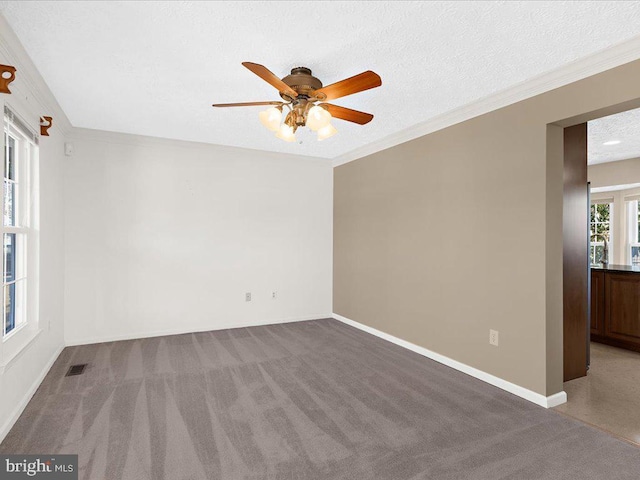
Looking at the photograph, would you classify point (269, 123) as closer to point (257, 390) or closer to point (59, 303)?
point (257, 390)

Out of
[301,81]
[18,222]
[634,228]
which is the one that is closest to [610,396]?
[301,81]

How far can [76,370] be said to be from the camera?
3.29 m

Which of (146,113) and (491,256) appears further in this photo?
(146,113)

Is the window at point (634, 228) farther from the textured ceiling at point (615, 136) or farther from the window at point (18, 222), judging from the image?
the window at point (18, 222)

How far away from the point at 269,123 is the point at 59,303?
3111 millimetres

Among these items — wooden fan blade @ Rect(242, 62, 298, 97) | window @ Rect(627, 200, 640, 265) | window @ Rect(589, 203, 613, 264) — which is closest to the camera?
wooden fan blade @ Rect(242, 62, 298, 97)

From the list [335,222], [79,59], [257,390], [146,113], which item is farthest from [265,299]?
[79,59]

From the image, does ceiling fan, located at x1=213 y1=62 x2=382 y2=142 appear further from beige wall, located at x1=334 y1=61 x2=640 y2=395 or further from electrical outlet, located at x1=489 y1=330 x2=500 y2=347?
electrical outlet, located at x1=489 y1=330 x2=500 y2=347

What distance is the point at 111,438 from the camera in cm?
220

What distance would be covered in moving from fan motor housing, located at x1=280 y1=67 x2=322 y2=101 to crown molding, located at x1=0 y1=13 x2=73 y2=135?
65.7 inches

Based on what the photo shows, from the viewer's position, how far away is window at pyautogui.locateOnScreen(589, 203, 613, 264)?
5.93 m

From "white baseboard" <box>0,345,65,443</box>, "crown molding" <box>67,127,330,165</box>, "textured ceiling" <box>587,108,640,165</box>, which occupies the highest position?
"crown molding" <box>67,127,330,165</box>

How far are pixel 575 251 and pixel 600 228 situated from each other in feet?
12.8

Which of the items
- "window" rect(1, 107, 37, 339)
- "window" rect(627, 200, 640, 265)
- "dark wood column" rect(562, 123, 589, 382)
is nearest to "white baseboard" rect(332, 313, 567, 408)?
"dark wood column" rect(562, 123, 589, 382)
